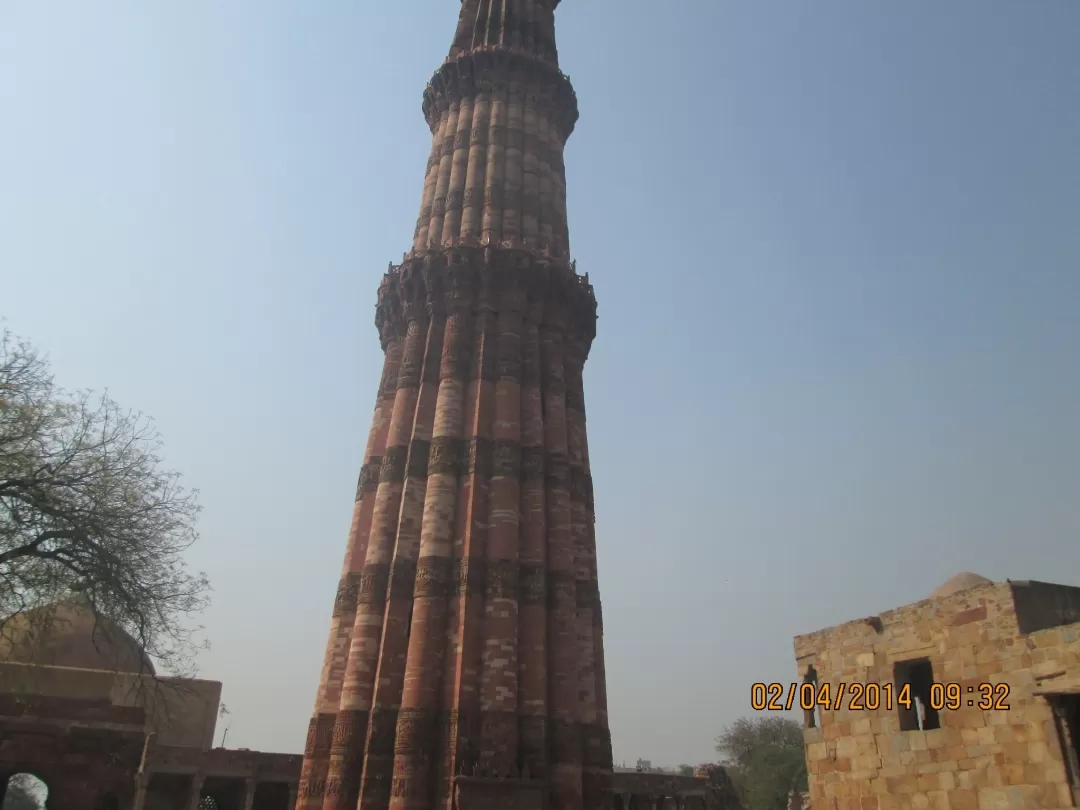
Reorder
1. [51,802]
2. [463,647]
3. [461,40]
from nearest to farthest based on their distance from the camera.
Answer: [463,647]
[51,802]
[461,40]

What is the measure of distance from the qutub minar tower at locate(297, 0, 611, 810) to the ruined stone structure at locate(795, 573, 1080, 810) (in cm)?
534

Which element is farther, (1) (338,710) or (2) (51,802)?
(2) (51,802)

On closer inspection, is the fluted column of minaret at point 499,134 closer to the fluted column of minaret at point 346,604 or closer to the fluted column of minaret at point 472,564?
the fluted column of minaret at point 472,564

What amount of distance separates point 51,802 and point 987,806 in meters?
19.7

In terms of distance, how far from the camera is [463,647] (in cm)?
1539

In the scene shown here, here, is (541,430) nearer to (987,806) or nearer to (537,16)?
(987,806)

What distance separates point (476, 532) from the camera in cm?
1667

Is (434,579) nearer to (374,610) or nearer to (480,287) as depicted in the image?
(374,610)

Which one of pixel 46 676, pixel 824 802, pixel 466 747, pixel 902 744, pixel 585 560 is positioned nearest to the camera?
pixel 902 744

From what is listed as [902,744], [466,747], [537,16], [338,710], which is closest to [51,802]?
[338,710]

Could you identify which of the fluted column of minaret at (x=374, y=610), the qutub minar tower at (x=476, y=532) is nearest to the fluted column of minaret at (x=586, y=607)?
the qutub minar tower at (x=476, y=532)

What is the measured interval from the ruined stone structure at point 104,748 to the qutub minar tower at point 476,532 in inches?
241

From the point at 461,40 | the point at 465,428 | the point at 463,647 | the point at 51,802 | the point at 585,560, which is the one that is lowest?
the point at 51,802

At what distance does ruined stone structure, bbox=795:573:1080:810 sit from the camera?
8844 mm
